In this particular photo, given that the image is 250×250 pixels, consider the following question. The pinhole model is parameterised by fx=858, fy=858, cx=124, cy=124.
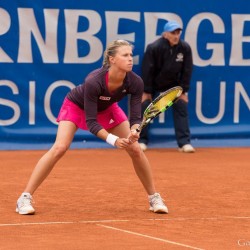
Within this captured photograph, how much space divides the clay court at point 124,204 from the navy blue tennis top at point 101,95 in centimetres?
88

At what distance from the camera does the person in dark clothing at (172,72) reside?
40.3 ft

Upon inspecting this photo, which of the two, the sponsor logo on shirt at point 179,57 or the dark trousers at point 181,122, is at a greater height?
the sponsor logo on shirt at point 179,57

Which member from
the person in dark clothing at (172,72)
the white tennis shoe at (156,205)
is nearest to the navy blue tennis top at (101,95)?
the white tennis shoe at (156,205)

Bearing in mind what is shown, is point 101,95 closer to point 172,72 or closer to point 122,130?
point 122,130

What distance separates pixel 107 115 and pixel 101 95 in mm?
353

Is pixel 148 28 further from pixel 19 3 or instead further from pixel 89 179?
pixel 89 179

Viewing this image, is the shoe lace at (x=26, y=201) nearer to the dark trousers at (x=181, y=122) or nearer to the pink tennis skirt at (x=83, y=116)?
the pink tennis skirt at (x=83, y=116)

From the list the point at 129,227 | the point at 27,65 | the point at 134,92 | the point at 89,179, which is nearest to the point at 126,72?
the point at 134,92

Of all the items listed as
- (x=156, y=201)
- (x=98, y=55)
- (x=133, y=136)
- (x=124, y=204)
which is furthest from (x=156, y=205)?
(x=98, y=55)

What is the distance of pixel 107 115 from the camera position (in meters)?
7.82

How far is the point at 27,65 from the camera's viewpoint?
40.6 feet

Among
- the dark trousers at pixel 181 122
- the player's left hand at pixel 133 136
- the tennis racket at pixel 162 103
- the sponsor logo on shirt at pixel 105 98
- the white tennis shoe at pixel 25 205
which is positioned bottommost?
the white tennis shoe at pixel 25 205

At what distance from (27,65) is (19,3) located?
89cm

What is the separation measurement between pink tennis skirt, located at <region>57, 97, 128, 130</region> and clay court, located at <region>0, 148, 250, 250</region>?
0.80m
